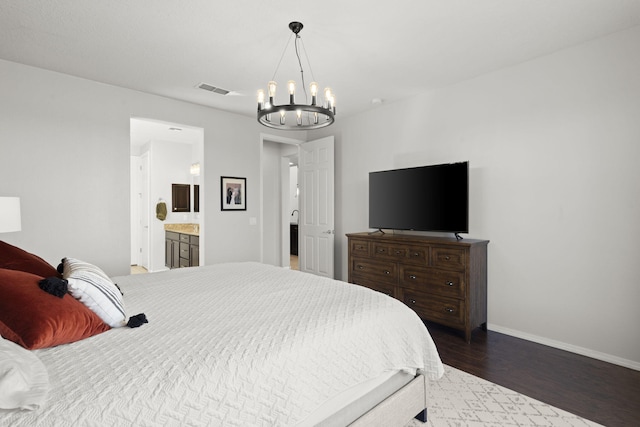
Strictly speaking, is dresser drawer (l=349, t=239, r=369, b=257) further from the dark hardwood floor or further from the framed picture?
the framed picture

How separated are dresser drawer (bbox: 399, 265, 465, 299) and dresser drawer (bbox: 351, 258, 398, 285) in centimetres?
12

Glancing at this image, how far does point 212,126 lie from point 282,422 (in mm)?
4141

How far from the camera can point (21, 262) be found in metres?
1.69

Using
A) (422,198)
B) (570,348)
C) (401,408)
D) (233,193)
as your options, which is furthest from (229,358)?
(233,193)

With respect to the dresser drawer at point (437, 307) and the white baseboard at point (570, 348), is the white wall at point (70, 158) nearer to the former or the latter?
the dresser drawer at point (437, 307)

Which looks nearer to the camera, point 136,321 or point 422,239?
point 136,321

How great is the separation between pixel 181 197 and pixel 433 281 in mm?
5447

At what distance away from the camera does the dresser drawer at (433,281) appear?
3.21 m

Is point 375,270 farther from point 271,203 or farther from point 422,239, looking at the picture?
point 271,203

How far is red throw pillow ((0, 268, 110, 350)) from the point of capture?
1.16m

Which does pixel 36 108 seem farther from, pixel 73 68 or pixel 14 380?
pixel 14 380

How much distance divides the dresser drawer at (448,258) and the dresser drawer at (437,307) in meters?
0.33

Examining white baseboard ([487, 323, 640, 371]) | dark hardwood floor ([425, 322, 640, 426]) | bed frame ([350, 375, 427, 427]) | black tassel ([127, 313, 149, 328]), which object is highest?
black tassel ([127, 313, 149, 328])

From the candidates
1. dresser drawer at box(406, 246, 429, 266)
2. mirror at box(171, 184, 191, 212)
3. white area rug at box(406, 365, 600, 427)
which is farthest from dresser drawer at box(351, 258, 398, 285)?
mirror at box(171, 184, 191, 212)
